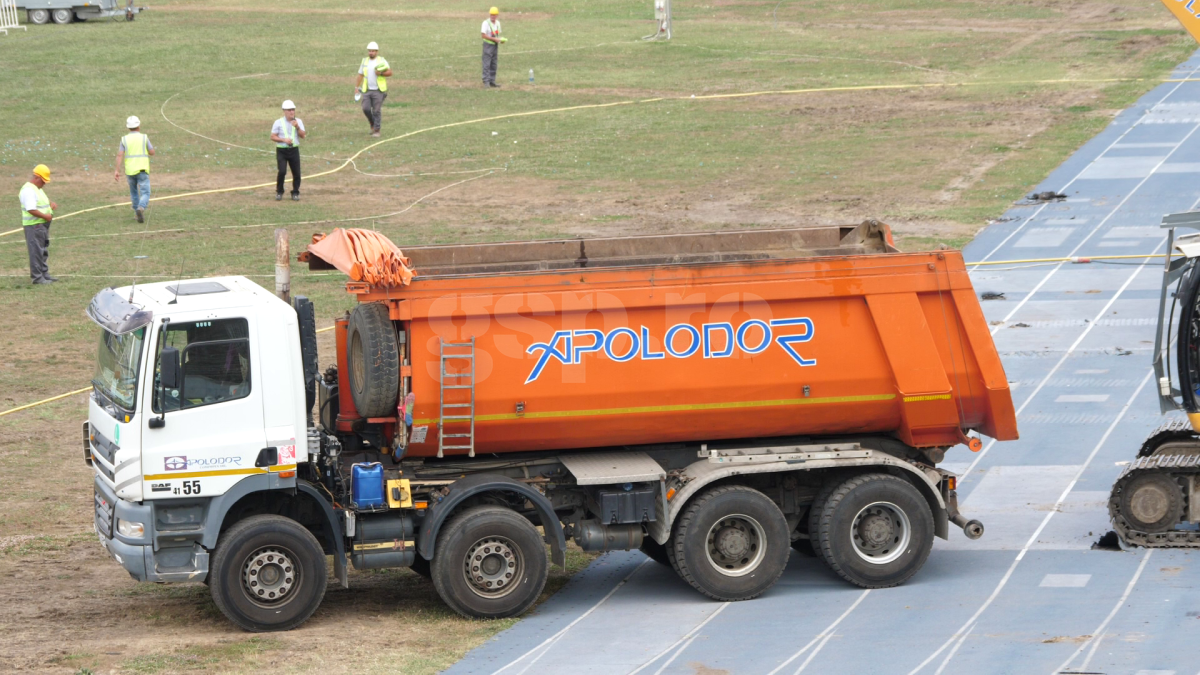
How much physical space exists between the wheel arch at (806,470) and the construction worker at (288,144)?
1666 cm

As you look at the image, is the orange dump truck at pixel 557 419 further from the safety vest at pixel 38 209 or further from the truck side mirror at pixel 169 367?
the safety vest at pixel 38 209

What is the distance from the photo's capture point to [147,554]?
1124 cm

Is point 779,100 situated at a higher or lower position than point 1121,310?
higher

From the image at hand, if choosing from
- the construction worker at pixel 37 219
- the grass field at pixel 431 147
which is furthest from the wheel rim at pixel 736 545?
the construction worker at pixel 37 219

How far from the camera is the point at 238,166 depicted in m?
31.5

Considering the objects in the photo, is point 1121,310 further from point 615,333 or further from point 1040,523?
point 615,333

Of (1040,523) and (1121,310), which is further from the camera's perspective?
(1121,310)

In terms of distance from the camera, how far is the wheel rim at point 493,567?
38.6ft

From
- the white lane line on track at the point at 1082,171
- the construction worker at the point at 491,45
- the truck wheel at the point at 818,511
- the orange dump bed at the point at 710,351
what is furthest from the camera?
the construction worker at the point at 491,45

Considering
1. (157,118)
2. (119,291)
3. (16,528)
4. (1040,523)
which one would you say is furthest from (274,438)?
(157,118)

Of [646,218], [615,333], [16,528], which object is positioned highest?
[646,218]

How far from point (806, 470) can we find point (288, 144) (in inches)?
695

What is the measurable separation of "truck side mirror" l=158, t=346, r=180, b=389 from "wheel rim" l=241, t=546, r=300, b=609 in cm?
154

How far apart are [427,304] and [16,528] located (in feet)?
18.3
